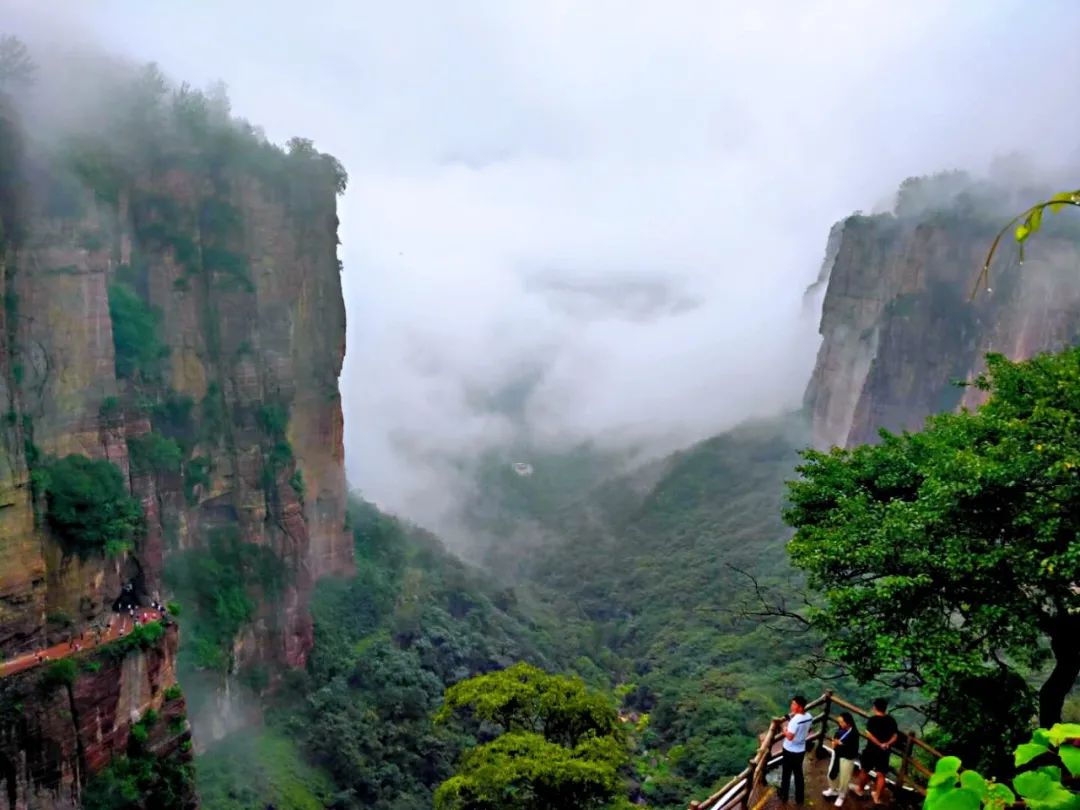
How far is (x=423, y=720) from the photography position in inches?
1660

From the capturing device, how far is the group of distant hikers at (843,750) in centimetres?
978

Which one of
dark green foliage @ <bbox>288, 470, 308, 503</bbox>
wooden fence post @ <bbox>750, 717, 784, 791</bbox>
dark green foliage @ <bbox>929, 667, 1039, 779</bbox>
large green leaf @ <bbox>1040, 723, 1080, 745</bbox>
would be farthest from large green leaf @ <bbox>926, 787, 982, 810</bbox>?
dark green foliage @ <bbox>288, 470, 308, 503</bbox>

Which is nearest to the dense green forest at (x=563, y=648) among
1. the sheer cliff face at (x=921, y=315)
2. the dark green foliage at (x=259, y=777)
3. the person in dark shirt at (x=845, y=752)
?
the dark green foliage at (x=259, y=777)

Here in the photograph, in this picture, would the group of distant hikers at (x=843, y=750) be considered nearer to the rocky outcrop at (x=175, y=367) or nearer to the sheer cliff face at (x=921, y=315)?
the rocky outcrop at (x=175, y=367)

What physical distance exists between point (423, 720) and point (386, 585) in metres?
15.5

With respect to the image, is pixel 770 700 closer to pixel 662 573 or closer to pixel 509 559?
pixel 662 573

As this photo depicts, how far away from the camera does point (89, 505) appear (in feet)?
94.7

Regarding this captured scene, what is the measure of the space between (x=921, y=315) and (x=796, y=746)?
237 feet

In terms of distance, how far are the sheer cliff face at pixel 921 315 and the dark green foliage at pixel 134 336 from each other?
40.9m

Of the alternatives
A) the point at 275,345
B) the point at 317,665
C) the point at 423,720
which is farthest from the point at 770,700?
the point at 275,345

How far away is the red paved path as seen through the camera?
2397cm

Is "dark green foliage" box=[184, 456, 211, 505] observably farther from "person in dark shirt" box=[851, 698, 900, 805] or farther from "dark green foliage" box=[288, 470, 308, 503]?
"person in dark shirt" box=[851, 698, 900, 805]

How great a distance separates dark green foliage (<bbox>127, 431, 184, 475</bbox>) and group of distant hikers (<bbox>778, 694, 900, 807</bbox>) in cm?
3197

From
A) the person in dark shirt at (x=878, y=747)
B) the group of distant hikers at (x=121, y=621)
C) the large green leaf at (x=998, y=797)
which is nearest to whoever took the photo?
the large green leaf at (x=998, y=797)
